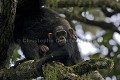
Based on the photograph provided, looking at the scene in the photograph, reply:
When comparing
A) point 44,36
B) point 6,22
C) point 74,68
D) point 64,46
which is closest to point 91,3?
point 44,36

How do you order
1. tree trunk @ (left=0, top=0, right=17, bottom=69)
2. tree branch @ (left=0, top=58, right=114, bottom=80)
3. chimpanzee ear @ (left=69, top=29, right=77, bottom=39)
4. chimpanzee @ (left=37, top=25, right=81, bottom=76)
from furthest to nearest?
chimpanzee ear @ (left=69, top=29, right=77, bottom=39), chimpanzee @ (left=37, top=25, right=81, bottom=76), tree trunk @ (left=0, top=0, right=17, bottom=69), tree branch @ (left=0, top=58, right=114, bottom=80)

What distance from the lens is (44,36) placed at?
486 cm

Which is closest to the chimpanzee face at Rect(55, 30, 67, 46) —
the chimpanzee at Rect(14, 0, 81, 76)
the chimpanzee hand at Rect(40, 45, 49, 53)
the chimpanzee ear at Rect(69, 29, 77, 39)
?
the chimpanzee at Rect(14, 0, 81, 76)

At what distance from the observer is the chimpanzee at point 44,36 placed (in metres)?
4.33

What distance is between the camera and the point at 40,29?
4.93 meters

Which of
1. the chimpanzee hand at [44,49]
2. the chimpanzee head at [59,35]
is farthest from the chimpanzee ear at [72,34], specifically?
the chimpanzee hand at [44,49]

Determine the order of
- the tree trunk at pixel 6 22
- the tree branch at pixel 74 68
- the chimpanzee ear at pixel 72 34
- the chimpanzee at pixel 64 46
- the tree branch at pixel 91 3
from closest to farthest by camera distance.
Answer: the tree branch at pixel 74 68, the tree trunk at pixel 6 22, the chimpanzee at pixel 64 46, the chimpanzee ear at pixel 72 34, the tree branch at pixel 91 3

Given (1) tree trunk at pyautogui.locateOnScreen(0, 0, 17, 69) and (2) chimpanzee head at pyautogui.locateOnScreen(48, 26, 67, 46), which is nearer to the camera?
(1) tree trunk at pyautogui.locateOnScreen(0, 0, 17, 69)

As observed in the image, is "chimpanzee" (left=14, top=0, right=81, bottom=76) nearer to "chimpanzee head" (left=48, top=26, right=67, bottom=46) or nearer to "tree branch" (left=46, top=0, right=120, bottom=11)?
"chimpanzee head" (left=48, top=26, right=67, bottom=46)

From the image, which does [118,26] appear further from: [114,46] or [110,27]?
[114,46]

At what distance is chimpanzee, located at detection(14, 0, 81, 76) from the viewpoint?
14.2ft

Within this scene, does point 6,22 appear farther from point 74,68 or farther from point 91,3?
point 91,3

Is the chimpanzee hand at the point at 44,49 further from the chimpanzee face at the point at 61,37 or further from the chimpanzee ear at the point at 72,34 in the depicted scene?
the chimpanzee ear at the point at 72,34

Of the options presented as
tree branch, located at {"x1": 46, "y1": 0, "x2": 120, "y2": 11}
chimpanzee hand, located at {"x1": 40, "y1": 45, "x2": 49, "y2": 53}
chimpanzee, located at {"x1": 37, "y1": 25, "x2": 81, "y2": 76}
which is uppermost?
tree branch, located at {"x1": 46, "y1": 0, "x2": 120, "y2": 11}
